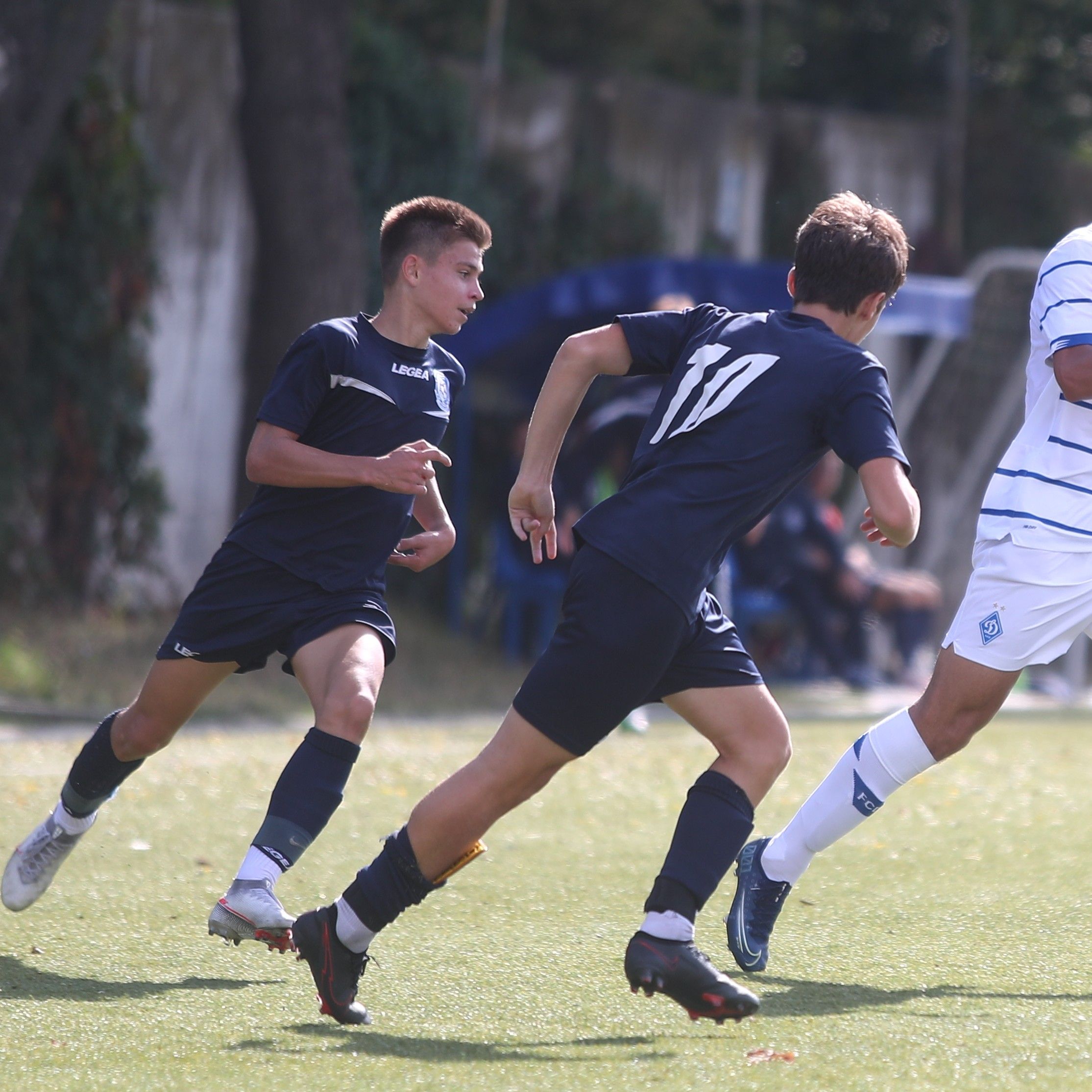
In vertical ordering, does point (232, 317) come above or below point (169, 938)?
below

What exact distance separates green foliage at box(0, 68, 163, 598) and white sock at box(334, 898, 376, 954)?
29.2 ft

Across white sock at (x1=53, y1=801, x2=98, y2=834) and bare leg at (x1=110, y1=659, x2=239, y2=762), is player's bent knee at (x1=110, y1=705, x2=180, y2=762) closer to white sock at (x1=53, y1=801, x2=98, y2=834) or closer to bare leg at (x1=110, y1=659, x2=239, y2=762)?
bare leg at (x1=110, y1=659, x2=239, y2=762)

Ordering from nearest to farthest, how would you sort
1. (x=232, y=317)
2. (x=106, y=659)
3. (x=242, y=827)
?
(x=242, y=827) < (x=106, y=659) < (x=232, y=317)

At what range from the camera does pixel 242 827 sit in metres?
6.41

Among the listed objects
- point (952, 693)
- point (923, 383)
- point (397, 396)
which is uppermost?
point (397, 396)

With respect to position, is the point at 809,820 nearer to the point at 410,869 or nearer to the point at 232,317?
the point at 410,869

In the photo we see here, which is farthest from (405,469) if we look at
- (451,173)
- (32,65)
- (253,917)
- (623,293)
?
(451,173)

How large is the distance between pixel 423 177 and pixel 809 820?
1016cm

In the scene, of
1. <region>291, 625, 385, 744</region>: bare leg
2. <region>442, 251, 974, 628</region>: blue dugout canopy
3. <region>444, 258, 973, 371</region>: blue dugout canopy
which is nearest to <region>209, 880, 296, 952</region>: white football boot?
<region>291, 625, 385, 744</region>: bare leg

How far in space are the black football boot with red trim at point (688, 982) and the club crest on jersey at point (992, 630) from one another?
4.10 ft

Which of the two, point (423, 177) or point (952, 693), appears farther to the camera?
point (423, 177)

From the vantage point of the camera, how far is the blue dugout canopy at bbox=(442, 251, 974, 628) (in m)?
11.7

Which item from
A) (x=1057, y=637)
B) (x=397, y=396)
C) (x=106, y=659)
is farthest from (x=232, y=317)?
(x=1057, y=637)

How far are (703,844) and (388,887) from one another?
2.20 feet
